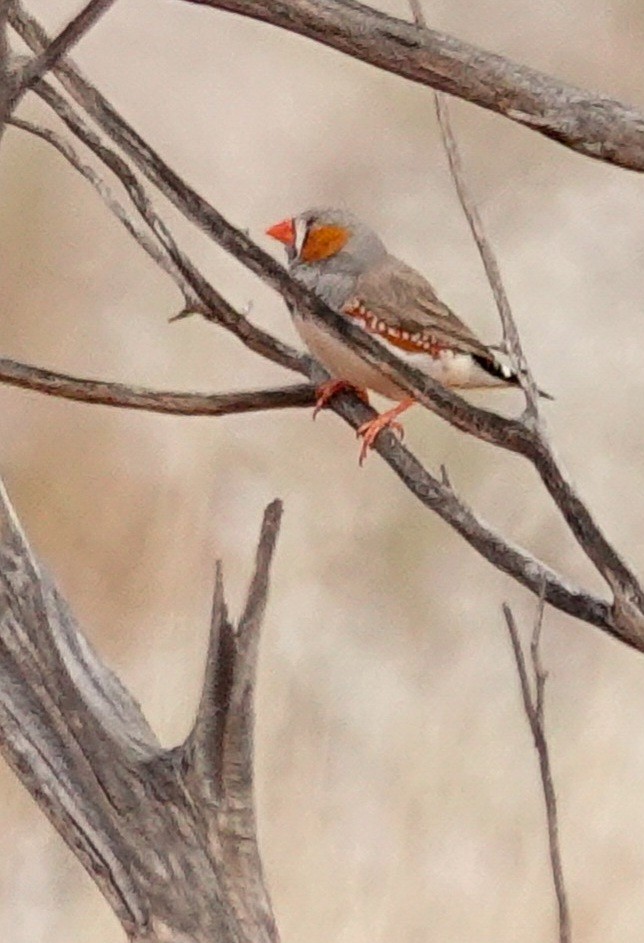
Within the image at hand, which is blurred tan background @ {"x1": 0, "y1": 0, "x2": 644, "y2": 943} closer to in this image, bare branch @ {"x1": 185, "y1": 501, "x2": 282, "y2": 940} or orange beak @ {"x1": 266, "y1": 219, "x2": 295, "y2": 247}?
orange beak @ {"x1": 266, "y1": 219, "x2": 295, "y2": 247}

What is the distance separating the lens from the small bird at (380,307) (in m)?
0.68

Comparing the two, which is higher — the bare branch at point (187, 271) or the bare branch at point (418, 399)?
the bare branch at point (187, 271)

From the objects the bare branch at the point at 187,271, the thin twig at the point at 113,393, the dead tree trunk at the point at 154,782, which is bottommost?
the dead tree trunk at the point at 154,782

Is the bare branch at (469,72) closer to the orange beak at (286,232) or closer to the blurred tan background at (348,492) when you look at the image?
the orange beak at (286,232)

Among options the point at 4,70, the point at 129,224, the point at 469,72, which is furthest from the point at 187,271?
the point at 469,72

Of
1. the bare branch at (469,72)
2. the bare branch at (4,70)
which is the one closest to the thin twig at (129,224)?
the bare branch at (4,70)

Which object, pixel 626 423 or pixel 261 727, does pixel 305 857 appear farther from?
pixel 626 423

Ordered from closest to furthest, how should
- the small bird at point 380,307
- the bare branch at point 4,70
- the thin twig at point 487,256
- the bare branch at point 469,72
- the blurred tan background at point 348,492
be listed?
the bare branch at point 469,72, the bare branch at point 4,70, the thin twig at point 487,256, the small bird at point 380,307, the blurred tan background at point 348,492

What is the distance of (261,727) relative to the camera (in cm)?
113

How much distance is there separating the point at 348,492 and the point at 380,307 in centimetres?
46

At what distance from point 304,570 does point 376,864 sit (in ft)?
0.78

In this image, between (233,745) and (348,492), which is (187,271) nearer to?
(233,745)

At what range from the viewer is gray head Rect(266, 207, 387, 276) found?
744mm

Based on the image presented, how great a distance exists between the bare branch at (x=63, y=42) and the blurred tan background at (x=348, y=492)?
67cm
